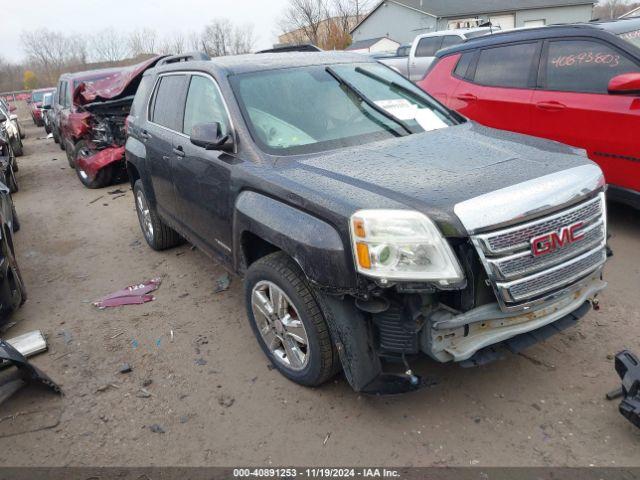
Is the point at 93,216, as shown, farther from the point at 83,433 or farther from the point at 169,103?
the point at 83,433

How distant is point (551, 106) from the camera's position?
4.93 m

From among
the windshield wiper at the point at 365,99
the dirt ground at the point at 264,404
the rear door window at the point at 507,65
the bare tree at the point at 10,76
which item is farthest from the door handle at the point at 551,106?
the bare tree at the point at 10,76

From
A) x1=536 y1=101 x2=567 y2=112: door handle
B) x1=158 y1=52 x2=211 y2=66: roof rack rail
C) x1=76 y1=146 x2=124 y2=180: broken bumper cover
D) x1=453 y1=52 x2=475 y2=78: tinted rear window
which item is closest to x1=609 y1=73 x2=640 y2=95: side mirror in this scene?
x1=536 y1=101 x2=567 y2=112: door handle

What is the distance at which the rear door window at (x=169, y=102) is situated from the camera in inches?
164

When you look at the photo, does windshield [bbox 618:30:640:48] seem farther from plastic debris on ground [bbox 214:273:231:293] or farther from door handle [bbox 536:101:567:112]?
plastic debris on ground [bbox 214:273:231:293]

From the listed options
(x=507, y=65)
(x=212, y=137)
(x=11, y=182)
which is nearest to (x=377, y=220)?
(x=212, y=137)

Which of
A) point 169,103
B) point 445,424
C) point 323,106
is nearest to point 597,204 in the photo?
point 445,424

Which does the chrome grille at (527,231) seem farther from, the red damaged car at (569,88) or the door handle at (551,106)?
the door handle at (551,106)

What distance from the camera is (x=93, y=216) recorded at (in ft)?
24.5

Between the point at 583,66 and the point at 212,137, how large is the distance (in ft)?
12.1

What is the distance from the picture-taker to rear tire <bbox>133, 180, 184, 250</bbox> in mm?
5254

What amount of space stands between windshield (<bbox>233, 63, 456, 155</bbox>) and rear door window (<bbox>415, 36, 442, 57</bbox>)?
35.1 ft

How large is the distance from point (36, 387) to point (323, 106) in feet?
8.70

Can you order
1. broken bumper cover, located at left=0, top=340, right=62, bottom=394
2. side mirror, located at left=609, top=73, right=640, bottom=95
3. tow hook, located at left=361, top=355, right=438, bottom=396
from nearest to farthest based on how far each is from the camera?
tow hook, located at left=361, top=355, right=438, bottom=396 < broken bumper cover, located at left=0, top=340, right=62, bottom=394 < side mirror, located at left=609, top=73, right=640, bottom=95
